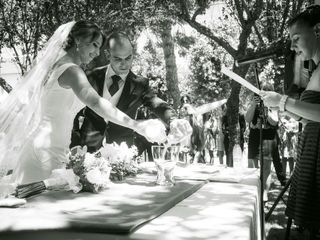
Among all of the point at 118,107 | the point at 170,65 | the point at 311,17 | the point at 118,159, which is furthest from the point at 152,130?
the point at 170,65

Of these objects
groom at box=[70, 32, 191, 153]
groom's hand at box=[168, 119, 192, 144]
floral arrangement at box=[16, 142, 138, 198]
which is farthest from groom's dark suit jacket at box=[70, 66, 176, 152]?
floral arrangement at box=[16, 142, 138, 198]

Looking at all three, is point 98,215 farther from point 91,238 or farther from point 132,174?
point 132,174

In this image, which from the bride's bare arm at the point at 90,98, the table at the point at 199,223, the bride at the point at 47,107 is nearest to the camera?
the table at the point at 199,223

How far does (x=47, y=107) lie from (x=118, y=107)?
788 millimetres

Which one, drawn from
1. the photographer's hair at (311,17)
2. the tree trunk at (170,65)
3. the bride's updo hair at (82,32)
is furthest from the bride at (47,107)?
the tree trunk at (170,65)

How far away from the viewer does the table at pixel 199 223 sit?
1.32 m

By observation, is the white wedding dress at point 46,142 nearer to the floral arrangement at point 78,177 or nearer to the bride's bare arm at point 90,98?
the bride's bare arm at point 90,98

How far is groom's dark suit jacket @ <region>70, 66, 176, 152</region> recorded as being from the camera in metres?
3.27

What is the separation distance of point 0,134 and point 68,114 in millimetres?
519

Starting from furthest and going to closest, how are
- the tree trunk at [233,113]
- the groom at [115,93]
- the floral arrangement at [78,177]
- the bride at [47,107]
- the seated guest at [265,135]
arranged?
1. the tree trunk at [233,113]
2. the seated guest at [265,135]
3. the groom at [115,93]
4. the bride at [47,107]
5. the floral arrangement at [78,177]

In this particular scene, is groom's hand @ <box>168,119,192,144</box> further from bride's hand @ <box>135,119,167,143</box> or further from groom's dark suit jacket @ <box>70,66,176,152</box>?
groom's dark suit jacket @ <box>70,66,176,152</box>

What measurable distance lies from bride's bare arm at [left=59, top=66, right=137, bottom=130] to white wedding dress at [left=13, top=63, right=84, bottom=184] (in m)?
0.29

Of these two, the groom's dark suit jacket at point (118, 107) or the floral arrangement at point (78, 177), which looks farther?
the groom's dark suit jacket at point (118, 107)

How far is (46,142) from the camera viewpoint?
2.70 metres
